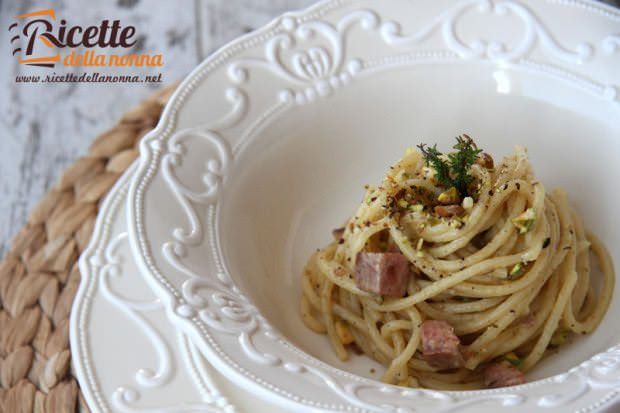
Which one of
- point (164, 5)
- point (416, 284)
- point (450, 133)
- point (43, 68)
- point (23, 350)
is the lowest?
point (23, 350)

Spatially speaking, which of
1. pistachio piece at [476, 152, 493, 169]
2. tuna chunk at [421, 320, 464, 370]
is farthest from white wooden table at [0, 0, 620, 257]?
tuna chunk at [421, 320, 464, 370]

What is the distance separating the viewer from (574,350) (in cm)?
344

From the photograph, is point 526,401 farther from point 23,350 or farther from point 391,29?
point 23,350

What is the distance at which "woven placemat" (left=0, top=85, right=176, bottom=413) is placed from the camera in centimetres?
361

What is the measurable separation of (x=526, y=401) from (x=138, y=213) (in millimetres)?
1615

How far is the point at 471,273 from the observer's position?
330 cm

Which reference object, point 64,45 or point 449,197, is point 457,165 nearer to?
point 449,197

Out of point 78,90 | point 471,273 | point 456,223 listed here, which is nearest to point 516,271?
point 471,273

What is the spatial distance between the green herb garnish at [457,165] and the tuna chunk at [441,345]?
0.58 meters

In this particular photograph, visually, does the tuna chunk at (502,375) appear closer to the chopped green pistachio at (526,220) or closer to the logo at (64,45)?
the chopped green pistachio at (526,220)

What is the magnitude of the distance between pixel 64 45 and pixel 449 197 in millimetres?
3335

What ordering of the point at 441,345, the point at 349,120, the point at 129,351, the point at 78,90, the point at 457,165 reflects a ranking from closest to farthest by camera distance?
the point at 441,345, the point at 457,165, the point at 129,351, the point at 349,120, the point at 78,90

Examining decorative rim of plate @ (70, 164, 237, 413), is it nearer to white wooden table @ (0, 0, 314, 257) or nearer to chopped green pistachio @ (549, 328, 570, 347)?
white wooden table @ (0, 0, 314, 257)

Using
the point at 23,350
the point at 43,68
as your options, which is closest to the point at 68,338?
the point at 23,350
